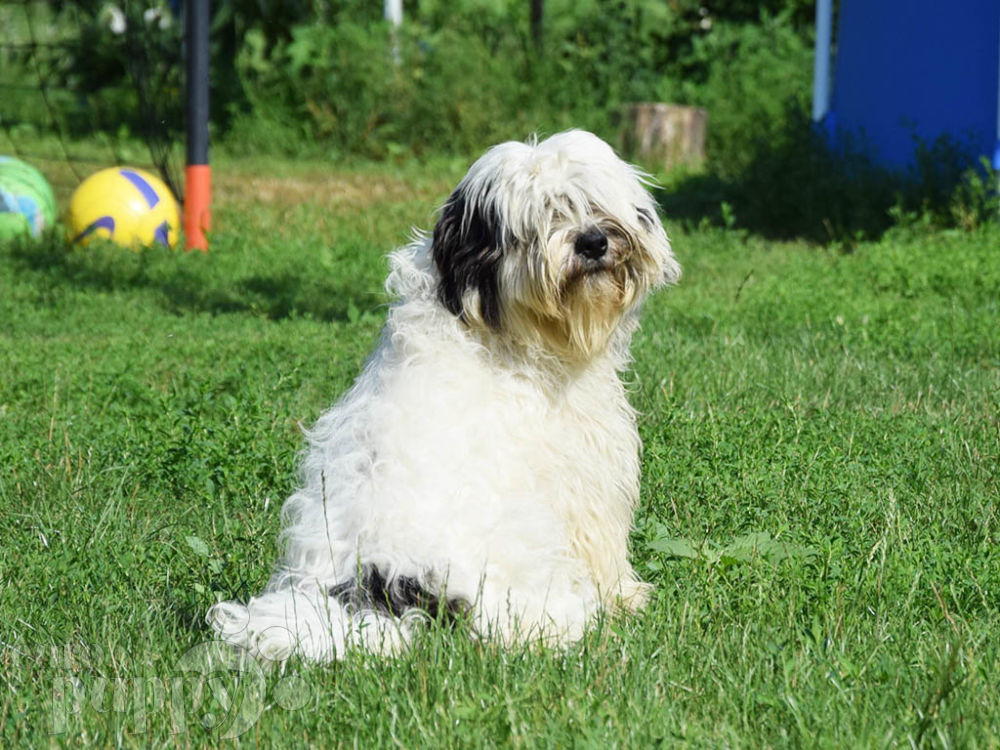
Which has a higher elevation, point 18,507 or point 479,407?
point 479,407

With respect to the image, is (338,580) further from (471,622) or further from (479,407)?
(479,407)

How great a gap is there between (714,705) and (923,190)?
7.52 meters

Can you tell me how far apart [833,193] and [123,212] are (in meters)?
5.26

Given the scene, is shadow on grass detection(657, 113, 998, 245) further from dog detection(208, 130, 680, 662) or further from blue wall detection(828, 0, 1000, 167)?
dog detection(208, 130, 680, 662)

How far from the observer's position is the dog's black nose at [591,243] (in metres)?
3.40

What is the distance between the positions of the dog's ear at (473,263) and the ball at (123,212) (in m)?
5.68

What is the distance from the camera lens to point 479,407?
11.0 feet

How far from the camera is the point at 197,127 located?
882 cm

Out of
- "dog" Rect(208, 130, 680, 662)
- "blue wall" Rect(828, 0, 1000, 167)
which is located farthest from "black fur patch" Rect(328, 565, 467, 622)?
"blue wall" Rect(828, 0, 1000, 167)

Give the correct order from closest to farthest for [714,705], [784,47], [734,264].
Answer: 1. [714,705]
2. [734,264]
3. [784,47]

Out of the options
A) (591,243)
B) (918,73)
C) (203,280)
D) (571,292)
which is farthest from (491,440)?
(918,73)

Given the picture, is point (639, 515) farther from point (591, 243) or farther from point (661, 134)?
point (661, 134)

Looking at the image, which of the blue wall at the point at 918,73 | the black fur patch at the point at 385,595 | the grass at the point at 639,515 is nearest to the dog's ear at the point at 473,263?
the black fur patch at the point at 385,595

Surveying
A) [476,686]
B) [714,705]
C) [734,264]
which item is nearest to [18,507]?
→ [476,686]
